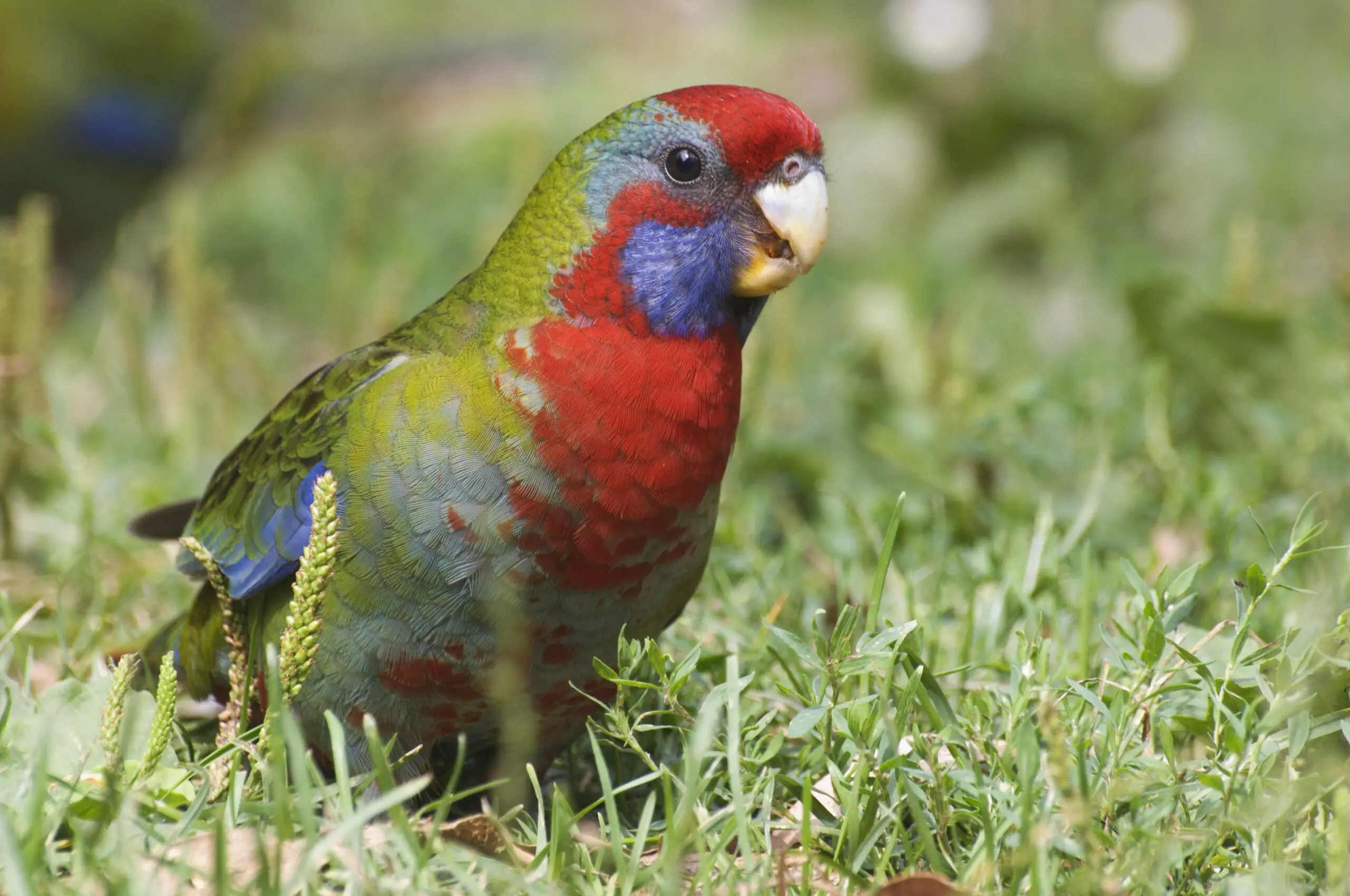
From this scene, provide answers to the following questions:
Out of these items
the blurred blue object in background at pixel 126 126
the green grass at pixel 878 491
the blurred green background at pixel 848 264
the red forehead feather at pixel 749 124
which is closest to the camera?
the green grass at pixel 878 491

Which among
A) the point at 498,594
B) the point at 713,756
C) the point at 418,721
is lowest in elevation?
the point at 713,756

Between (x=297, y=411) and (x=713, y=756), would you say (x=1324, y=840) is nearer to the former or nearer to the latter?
(x=713, y=756)

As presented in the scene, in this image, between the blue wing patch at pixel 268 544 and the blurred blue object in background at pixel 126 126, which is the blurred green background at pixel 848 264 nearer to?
the blurred blue object in background at pixel 126 126

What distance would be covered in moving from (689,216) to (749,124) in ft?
0.55

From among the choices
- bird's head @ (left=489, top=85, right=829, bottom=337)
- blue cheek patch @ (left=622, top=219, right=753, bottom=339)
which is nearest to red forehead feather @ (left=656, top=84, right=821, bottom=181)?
bird's head @ (left=489, top=85, right=829, bottom=337)

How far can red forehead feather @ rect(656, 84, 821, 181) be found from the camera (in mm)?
2031

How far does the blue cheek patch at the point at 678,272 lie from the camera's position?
2.00 m

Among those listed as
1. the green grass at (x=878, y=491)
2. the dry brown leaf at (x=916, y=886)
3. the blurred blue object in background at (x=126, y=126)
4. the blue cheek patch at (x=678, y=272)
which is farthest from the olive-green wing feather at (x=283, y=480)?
the blurred blue object in background at (x=126, y=126)

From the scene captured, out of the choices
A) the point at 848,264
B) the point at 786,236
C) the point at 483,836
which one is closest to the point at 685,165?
the point at 786,236

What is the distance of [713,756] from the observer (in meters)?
1.98

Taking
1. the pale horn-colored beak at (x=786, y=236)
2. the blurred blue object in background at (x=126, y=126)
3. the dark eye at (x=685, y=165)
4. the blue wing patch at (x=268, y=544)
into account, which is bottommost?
the blue wing patch at (x=268, y=544)

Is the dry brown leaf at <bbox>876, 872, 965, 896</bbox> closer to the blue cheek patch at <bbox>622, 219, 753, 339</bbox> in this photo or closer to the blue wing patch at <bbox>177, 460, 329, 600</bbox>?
the blue cheek patch at <bbox>622, 219, 753, 339</bbox>

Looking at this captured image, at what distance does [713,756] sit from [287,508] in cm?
78

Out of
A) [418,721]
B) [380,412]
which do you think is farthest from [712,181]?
[418,721]
